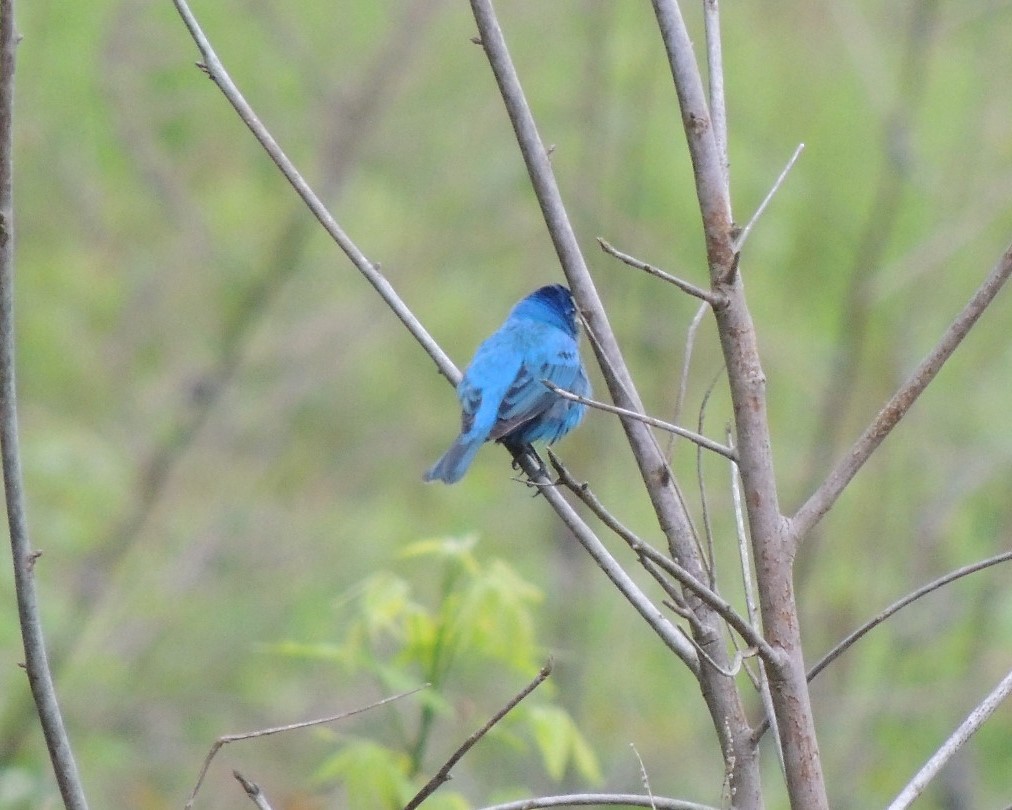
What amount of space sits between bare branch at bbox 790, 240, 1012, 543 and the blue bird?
7.35 ft

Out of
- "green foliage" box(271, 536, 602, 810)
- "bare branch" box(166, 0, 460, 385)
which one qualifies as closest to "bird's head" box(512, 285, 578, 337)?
"green foliage" box(271, 536, 602, 810)

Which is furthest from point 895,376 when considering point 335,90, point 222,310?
point 222,310

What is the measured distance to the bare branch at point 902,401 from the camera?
1647 mm

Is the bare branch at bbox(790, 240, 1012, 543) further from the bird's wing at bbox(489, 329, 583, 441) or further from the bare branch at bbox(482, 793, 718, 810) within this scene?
the bird's wing at bbox(489, 329, 583, 441)

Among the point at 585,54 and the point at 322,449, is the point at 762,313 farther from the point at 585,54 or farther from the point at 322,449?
the point at 322,449

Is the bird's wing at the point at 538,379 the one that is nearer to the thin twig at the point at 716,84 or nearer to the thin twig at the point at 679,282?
Result: the thin twig at the point at 716,84

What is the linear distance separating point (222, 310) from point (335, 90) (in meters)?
1.67

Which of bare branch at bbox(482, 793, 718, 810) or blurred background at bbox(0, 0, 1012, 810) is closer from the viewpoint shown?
bare branch at bbox(482, 793, 718, 810)

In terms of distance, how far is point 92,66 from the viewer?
6.27m

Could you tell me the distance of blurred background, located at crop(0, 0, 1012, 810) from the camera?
21.8ft

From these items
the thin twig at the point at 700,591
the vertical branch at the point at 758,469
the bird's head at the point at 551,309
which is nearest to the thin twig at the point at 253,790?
the thin twig at the point at 700,591

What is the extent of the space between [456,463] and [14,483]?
7.99ft

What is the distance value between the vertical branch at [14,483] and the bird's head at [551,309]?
335 centimetres

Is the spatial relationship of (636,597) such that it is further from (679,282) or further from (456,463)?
(456,463)
